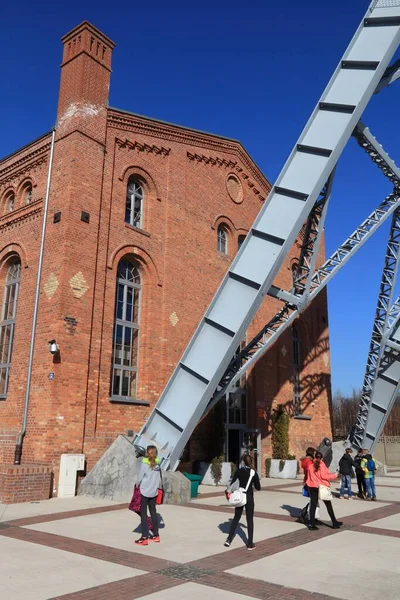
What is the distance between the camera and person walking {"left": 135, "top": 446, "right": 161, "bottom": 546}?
7.63 m

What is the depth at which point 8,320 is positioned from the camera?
1600 centimetres

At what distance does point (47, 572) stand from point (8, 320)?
36.4 feet

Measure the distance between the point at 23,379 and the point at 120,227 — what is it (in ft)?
17.4

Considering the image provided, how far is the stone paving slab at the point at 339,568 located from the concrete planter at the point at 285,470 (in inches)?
445

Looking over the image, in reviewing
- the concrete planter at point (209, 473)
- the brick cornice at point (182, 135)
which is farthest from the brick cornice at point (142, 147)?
the concrete planter at point (209, 473)

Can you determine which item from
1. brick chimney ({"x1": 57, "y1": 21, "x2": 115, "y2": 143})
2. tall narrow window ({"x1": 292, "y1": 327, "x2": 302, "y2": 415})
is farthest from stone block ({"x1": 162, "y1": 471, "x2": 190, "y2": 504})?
tall narrow window ({"x1": 292, "y1": 327, "x2": 302, "y2": 415})

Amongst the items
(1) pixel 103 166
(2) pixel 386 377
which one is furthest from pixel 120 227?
(2) pixel 386 377

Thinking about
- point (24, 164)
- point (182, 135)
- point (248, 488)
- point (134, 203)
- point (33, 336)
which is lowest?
point (248, 488)

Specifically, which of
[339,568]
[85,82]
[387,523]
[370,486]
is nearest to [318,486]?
[387,523]

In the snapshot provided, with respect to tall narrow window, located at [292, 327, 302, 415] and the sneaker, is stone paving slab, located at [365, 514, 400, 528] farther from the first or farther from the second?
tall narrow window, located at [292, 327, 302, 415]

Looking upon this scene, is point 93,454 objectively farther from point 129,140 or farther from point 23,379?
point 129,140

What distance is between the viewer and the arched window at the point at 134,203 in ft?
55.1

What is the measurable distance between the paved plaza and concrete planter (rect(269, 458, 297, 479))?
8.14 meters

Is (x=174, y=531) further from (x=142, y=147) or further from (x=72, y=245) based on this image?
(x=142, y=147)
